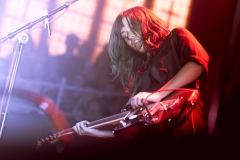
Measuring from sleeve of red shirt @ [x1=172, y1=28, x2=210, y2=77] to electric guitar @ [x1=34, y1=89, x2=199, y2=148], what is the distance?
16cm

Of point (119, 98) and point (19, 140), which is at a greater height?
point (19, 140)

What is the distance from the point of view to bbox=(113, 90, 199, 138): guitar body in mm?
1572

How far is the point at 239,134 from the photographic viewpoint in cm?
190

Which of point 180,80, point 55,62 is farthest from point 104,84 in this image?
point 180,80

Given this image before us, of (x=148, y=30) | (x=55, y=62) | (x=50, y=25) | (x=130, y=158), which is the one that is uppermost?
(x=50, y=25)

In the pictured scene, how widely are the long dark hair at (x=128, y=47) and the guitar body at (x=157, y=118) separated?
0.19 meters

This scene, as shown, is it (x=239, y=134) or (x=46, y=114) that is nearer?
(x=46, y=114)

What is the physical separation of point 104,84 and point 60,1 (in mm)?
472

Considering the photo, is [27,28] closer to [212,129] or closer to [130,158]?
[130,158]

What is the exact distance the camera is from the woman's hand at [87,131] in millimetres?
1646

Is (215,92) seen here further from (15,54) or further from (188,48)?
(15,54)

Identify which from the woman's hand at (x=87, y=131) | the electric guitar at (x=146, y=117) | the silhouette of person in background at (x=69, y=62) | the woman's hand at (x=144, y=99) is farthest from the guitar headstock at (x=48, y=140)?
the woman's hand at (x=144, y=99)

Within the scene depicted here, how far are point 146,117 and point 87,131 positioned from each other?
31cm

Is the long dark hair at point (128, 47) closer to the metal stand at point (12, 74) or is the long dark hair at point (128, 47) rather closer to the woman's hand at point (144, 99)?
the woman's hand at point (144, 99)
